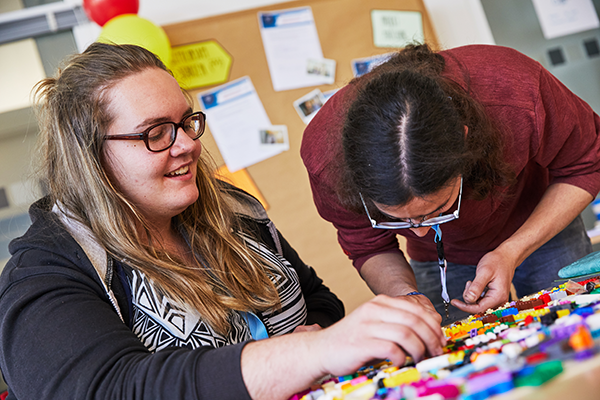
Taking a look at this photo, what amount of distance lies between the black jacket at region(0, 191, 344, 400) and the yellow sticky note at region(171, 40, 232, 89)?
142cm

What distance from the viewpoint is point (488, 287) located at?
105 cm

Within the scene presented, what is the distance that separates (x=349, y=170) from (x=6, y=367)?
645mm

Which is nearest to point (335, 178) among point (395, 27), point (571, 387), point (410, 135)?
point (410, 135)

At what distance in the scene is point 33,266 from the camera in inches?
30.9

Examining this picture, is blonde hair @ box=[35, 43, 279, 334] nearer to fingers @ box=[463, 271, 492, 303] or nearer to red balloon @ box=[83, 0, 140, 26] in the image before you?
fingers @ box=[463, 271, 492, 303]

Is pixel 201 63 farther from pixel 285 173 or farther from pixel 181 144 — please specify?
pixel 181 144

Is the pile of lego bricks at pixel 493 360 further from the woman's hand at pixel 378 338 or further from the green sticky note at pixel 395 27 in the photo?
the green sticky note at pixel 395 27

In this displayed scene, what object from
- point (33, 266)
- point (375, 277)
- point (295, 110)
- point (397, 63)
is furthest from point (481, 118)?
point (295, 110)

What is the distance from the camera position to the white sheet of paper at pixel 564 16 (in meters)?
2.56

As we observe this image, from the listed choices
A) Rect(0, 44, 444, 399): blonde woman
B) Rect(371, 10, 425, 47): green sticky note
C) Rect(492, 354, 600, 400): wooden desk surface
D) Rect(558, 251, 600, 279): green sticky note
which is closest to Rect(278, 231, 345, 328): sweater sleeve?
Rect(0, 44, 444, 399): blonde woman

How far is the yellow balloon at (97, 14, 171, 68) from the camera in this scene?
68.0 inches

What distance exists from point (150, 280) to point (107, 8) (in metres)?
1.34

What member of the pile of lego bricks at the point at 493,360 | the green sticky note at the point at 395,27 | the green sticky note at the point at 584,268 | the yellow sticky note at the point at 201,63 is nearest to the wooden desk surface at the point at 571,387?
the pile of lego bricks at the point at 493,360

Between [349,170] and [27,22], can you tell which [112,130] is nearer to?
[349,170]
